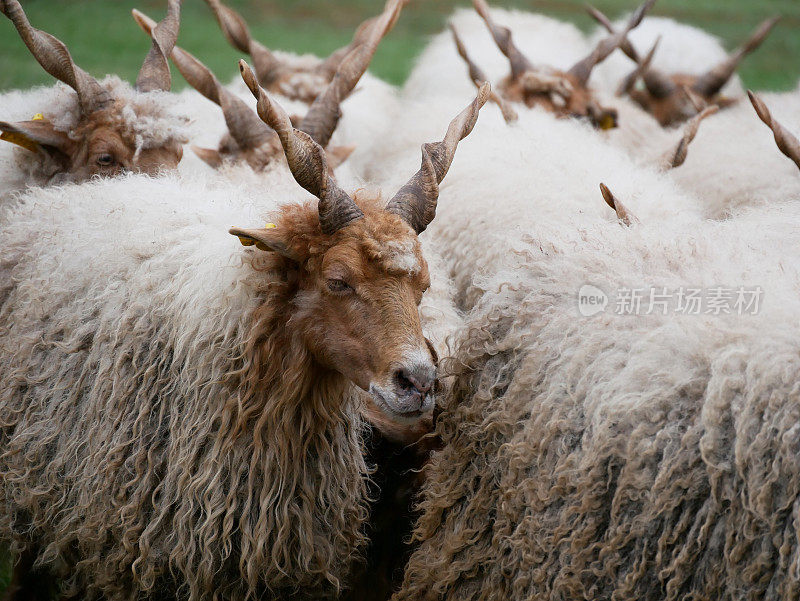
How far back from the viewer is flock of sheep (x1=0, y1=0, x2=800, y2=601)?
8.39 ft

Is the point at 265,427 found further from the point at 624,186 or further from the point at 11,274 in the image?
the point at 624,186

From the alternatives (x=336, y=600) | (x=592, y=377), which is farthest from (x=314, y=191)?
(x=336, y=600)

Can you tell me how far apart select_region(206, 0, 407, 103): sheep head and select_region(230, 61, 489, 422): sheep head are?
12.3 feet

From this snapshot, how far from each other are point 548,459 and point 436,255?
73.5 inches

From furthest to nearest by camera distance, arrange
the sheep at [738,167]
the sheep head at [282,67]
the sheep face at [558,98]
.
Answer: the sheep head at [282,67] < the sheep face at [558,98] < the sheep at [738,167]

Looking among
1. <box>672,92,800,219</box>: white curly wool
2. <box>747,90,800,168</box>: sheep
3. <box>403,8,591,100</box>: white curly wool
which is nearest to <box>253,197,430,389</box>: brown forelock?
<box>747,90,800,168</box>: sheep

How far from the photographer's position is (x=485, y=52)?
8625 mm

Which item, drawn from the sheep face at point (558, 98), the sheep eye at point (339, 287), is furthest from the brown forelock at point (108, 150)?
the sheep face at point (558, 98)

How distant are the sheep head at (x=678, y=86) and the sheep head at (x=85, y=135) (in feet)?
15.4

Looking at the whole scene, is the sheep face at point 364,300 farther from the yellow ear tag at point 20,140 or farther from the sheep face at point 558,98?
the sheep face at point 558,98

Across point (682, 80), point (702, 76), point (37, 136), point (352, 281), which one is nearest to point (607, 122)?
point (702, 76)

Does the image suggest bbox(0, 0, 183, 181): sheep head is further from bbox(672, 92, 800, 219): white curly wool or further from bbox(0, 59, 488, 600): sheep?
bbox(672, 92, 800, 219): white curly wool

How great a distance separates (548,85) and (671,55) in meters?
3.21

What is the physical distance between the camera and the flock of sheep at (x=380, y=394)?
2.56 metres
